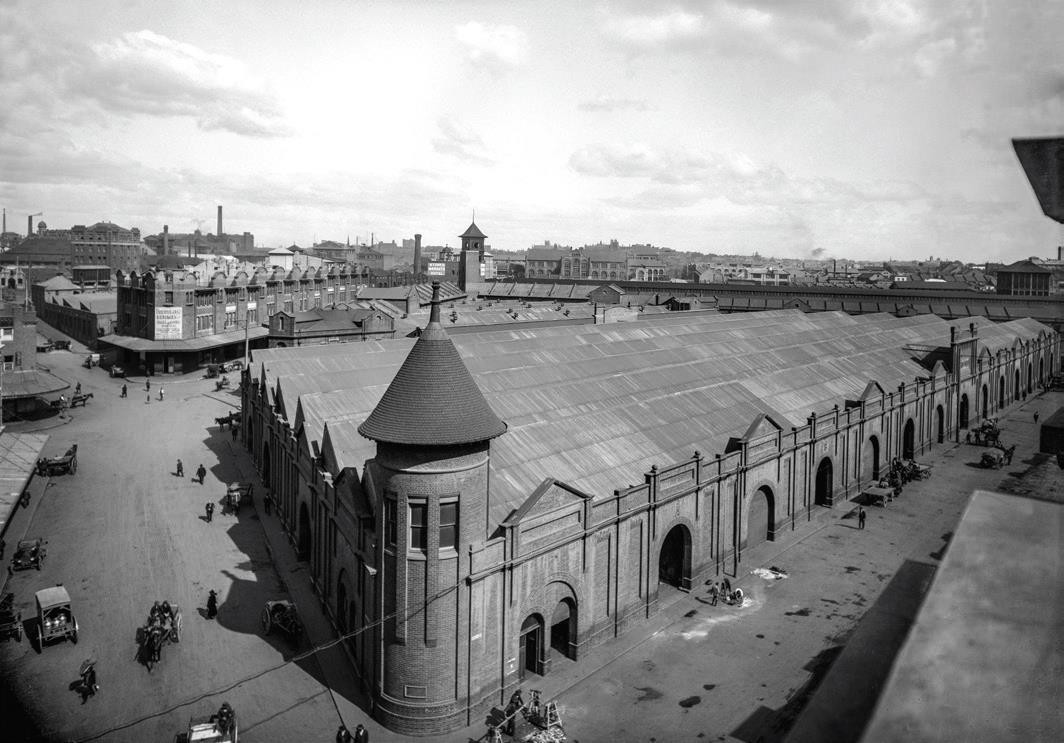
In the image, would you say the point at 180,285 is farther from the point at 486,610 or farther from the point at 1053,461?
the point at 1053,461

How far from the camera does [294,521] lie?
129ft

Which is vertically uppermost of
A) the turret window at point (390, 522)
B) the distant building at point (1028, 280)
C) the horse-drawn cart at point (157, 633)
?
the distant building at point (1028, 280)

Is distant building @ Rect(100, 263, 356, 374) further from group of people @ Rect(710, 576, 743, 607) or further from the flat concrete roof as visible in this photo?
the flat concrete roof

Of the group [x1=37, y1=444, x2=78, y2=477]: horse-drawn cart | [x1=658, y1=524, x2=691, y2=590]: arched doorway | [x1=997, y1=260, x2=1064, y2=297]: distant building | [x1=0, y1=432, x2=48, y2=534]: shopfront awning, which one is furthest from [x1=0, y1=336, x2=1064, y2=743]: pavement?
[x1=997, y1=260, x2=1064, y2=297]: distant building

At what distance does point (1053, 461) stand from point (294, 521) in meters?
34.6

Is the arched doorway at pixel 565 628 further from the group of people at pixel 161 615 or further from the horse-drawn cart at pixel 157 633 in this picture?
the group of people at pixel 161 615

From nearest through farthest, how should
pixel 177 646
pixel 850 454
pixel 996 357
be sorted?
1. pixel 177 646
2. pixel 850 454
3. pixel 996 357

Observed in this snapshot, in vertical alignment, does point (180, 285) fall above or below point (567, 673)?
above

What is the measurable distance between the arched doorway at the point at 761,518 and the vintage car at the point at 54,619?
95.5 ft

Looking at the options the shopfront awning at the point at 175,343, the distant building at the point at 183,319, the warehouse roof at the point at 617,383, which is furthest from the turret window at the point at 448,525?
the shopfront awning at the point at 175,343

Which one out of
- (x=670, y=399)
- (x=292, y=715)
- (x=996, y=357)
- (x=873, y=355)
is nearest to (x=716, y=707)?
(x=292, y=715)

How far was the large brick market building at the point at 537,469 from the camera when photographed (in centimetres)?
2350

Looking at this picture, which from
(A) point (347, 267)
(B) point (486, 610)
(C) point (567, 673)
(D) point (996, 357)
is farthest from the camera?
(A) point (347, 267)

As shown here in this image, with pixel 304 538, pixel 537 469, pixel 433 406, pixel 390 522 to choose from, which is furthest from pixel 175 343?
pixel 433 406
